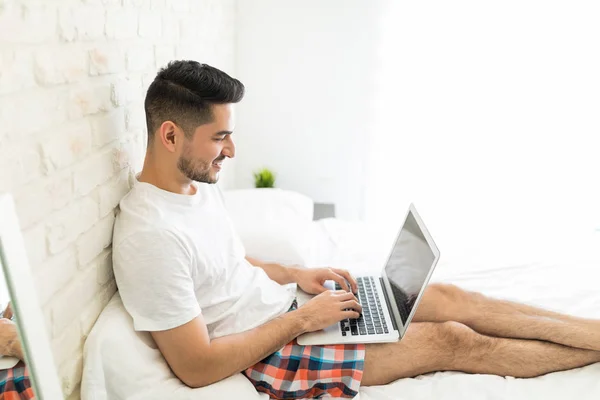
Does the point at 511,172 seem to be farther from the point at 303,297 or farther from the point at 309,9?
the point at 303,297

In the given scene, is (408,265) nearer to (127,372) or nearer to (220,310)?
(220,310)

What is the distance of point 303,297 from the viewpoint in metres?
1.62

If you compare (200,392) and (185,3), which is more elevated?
(185,3)

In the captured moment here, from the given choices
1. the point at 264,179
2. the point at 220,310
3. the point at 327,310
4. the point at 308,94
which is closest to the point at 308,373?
the point at 327,310

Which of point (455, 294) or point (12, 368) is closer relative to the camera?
point (12, 368)

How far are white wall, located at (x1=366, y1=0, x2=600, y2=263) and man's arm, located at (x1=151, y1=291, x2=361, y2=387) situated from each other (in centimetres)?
110

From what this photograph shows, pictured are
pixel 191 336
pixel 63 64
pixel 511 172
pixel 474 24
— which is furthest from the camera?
pixel 511 172

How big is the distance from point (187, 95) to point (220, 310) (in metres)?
0.55

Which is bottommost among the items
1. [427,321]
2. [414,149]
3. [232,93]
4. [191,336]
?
[427,321]

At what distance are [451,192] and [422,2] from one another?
36.8 inches

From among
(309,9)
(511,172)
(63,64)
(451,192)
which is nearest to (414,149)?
(451,192)

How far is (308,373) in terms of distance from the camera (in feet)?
4.33

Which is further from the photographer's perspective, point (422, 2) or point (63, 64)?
point (422, 2)

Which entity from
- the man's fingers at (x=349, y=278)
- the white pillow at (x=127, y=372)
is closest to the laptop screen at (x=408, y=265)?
the man's fingers at (x=349, y=278)
